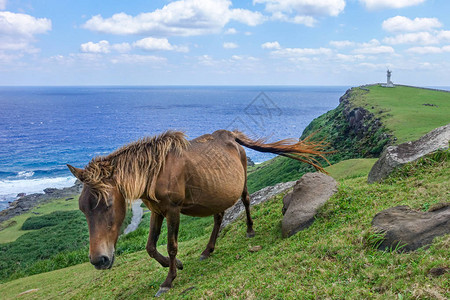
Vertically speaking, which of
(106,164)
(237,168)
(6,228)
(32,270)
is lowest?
(6,228)

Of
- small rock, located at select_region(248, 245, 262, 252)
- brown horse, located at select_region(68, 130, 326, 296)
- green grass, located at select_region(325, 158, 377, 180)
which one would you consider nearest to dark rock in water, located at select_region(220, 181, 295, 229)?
green grass, located at select_region(325, 158, 377, 180)

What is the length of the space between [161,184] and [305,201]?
340 centimetres

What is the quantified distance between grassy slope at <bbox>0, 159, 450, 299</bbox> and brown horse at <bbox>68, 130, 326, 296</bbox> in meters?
0.94

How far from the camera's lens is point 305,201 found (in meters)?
7.39

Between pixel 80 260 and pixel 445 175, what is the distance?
15.5 metres

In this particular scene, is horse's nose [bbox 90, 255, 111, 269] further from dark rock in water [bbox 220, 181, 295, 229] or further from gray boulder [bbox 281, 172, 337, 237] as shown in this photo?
dark rock in water [bbox 220, 181, 295, 229]

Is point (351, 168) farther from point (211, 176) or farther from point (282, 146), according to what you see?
point (211, 176)

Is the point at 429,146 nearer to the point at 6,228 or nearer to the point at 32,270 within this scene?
the point at 32,270

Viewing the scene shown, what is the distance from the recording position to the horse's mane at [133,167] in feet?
17.2

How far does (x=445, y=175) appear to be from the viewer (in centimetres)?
710

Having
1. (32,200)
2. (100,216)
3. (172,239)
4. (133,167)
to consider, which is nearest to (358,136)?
(172,239)

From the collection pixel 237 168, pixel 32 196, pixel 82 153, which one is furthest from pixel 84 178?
pixel 82 153

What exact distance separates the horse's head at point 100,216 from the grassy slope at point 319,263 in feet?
4.66

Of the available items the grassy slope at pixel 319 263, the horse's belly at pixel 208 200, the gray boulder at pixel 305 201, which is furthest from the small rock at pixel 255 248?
the horse's belly at pixel 208 200
